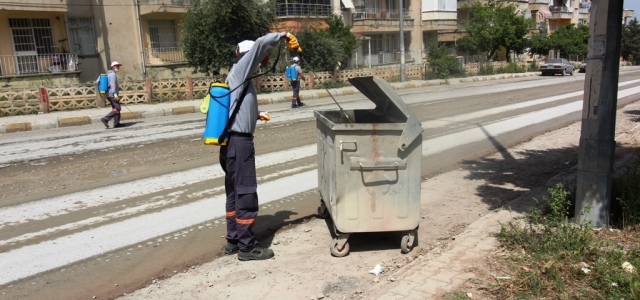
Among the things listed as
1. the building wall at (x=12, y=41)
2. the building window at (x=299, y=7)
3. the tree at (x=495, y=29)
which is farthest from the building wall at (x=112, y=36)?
the tree at (x=495, y=29)

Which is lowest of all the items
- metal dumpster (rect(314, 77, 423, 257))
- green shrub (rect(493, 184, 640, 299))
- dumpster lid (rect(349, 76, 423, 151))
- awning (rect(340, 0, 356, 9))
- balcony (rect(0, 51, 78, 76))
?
green shrub (rect(493, 184, 640, 299))

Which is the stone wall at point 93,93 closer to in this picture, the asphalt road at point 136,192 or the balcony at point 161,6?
the asphalt road at point 136,192

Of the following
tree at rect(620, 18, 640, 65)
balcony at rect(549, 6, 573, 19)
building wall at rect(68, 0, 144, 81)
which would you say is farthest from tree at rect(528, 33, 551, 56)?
building wall at rect(68, 0, 144, 81)

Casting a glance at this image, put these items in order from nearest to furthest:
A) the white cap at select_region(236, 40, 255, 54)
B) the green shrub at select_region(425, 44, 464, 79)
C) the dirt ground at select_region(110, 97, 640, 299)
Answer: the dirt ground at select_region(110, 97, 640, 299) → the white cap at select_region(236, 40, 255, 54) → the green shrub at select_region(425, 44, 464, 79)

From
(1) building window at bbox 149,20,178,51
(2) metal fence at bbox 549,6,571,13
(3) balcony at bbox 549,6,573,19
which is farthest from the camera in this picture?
(2) metal fence at bbox 549,6,571,13

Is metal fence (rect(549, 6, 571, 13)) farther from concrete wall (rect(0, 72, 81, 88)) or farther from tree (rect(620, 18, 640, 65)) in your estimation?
concrete wall (rect(0, 72, 81, 88))

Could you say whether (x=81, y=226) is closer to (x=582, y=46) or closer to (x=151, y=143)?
(x=151, y=143)

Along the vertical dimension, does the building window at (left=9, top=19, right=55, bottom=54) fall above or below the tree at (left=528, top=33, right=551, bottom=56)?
above

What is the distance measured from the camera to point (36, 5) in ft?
79.3

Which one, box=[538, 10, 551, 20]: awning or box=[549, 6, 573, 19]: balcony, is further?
box=[549, 6, 573, 19]: balcony

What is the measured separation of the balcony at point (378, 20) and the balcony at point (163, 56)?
1440 centimetres

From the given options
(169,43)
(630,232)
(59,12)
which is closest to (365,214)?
(630,232)

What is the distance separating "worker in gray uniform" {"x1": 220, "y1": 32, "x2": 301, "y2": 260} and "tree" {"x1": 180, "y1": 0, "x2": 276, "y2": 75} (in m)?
20.1

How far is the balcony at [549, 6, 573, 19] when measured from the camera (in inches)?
2736
